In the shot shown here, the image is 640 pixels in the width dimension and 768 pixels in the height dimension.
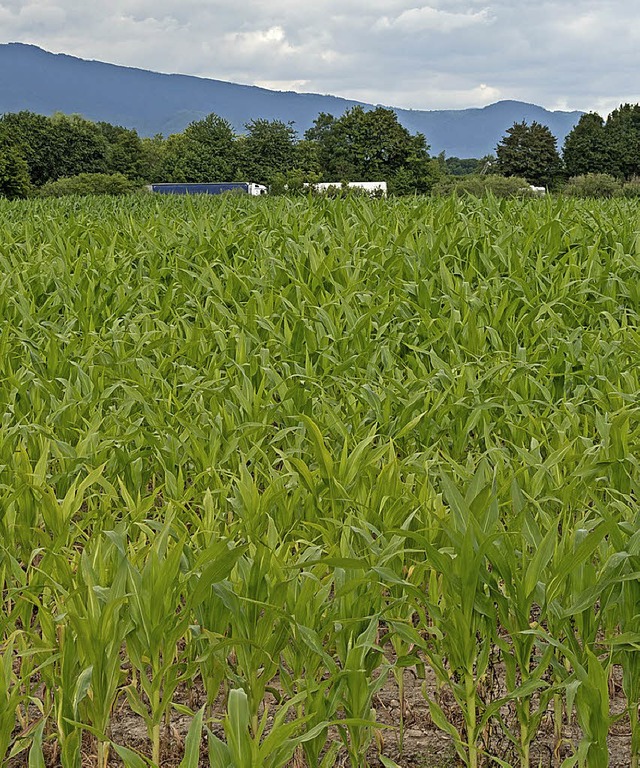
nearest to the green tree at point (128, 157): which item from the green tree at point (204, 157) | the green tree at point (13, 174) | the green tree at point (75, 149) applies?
the green tree at point (75, 149)

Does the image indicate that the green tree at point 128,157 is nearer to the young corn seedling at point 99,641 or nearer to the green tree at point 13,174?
the green tree at point 13,174

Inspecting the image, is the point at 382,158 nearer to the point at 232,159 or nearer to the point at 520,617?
the point at 232,159

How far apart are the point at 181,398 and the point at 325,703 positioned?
2554mm

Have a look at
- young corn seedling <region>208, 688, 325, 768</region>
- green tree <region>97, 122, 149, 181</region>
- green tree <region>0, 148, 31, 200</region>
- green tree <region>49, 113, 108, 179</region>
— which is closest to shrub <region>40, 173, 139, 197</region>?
green tree <region>0, 148, 31, 200</region>

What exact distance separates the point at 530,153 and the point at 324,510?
100 metres

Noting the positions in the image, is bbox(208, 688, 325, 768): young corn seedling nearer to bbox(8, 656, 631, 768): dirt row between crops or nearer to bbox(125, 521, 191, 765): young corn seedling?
bbox(125, 521, 191, 765): young corn seedling

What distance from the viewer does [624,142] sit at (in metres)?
96.3

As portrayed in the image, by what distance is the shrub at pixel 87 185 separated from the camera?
80562 millimetres

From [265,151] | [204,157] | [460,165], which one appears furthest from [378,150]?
[460,165]

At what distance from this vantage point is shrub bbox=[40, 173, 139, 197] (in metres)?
80.6

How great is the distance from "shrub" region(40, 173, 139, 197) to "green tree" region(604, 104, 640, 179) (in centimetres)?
5164

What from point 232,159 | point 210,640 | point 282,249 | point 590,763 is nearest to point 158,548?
point 210,640

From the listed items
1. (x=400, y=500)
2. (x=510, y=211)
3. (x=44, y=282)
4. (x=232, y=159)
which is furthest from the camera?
(x=232, y=159)

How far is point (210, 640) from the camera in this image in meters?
2.38
